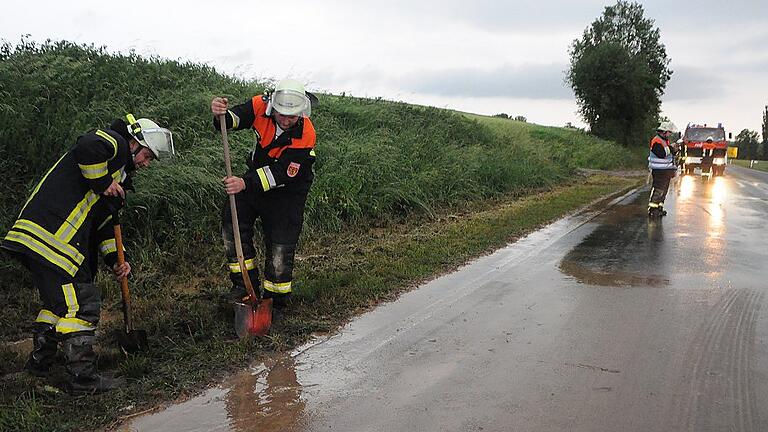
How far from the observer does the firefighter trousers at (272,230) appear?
549 centimetres

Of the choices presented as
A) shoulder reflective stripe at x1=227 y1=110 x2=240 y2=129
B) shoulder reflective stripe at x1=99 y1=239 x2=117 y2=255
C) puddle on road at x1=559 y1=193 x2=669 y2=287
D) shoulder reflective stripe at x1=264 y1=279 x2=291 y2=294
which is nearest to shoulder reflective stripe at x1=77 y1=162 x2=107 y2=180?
shoulder reflective stripe at x1=99 y1=239 x2=117 y2=255

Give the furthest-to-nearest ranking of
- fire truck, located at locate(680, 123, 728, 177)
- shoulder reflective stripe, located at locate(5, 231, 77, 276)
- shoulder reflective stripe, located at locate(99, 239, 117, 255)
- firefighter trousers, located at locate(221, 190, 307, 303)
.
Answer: fire truck, located at locate(680, 123, 728, 177), firefighter trousers, located at locate(221, 190, 307, 303), shoulder reflective stripe, located at locate(99, 239, 117, 255), shoulder reflective stripe, located at locate(5, 231, 77, 276)

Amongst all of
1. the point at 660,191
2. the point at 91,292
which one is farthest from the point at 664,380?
the point at 660,191

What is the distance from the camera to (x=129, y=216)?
7023 mm

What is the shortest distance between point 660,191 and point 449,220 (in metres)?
4.19

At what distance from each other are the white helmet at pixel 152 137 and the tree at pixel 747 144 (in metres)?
112

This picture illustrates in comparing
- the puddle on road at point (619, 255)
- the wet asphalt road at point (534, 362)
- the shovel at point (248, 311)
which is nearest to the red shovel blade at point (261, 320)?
the shovel at point (248, 311)

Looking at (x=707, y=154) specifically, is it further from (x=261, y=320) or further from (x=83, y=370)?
(x=83, y=370)

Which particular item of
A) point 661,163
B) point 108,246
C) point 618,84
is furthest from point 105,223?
point 618,84

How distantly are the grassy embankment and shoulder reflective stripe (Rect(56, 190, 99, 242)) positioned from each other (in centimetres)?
94

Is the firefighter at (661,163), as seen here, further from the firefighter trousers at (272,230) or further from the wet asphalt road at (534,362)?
the firefighter trousers at (272,230)

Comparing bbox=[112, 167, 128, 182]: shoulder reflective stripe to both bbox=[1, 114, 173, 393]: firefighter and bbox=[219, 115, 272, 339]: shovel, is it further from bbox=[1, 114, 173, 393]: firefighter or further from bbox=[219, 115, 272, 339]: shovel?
bbox=[219, 115, 272, 339]: shovel

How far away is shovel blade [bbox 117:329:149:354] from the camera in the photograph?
4.45m

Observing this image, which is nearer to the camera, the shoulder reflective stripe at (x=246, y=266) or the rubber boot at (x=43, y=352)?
the rubber boot at (x=43, y=352)
